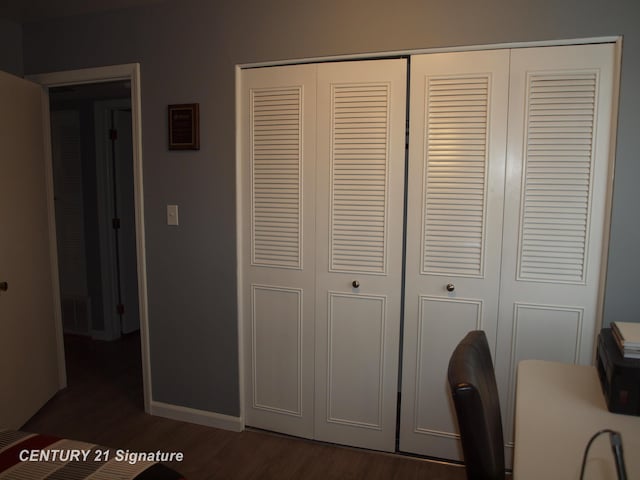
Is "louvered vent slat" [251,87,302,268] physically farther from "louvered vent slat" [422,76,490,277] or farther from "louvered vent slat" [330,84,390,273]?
"louvered vent slat" [422,76,490,277]

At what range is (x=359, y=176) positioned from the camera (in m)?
2.24

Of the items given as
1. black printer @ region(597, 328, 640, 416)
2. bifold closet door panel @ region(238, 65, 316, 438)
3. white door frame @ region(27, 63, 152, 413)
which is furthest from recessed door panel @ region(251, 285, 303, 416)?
black printer @ region(597, 328, 640, 416)

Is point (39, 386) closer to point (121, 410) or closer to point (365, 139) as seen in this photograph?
point (121, 410)

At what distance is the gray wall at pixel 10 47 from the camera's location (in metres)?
2.68

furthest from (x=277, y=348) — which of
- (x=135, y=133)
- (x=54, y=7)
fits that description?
(x=54, y=7)

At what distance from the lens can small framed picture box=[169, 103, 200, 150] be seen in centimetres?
244

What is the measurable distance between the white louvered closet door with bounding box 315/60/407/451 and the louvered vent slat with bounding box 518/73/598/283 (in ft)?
1.96

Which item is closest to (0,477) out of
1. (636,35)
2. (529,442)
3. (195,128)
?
(529,442)

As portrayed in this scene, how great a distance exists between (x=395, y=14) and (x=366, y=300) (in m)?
1.43

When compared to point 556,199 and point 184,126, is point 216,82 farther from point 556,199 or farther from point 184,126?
point 556,199

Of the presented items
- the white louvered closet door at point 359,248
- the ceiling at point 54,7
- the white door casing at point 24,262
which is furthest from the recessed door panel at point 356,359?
the ceiling at point 54,7

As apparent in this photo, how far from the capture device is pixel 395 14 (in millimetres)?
2104

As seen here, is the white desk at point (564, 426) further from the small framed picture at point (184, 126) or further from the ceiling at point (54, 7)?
the ceiling at point (54, 7)

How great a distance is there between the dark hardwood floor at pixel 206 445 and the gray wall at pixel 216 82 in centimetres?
20
